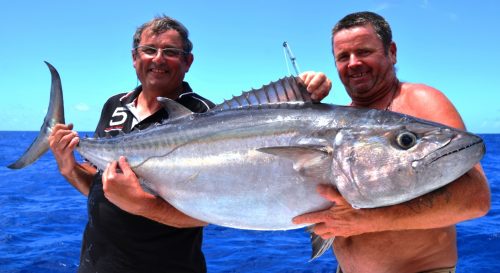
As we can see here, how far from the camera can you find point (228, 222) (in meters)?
2.77

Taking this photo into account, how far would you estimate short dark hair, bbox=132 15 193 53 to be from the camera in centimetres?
365

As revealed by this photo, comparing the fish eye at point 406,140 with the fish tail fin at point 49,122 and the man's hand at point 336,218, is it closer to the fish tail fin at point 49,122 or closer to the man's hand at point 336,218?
the man's hand at point 336,218

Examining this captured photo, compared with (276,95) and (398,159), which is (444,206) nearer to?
(398,159)

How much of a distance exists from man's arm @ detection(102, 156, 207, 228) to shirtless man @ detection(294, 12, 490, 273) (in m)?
1.01

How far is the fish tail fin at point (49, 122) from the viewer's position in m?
3.64

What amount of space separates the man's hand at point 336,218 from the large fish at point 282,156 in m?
0.04

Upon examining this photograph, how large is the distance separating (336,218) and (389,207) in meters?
0.29

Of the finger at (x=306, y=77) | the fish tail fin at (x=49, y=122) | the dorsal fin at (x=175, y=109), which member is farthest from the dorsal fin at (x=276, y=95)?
the fish tail fin at (x=49, y=122)

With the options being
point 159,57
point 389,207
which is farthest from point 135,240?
point 389,207

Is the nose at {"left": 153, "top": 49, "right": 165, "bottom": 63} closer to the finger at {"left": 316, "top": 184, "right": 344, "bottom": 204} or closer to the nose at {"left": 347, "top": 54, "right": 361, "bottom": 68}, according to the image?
the nose at {"left": 347, "top": 54, "right": 361, "bottom": 68}

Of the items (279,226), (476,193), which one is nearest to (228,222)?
(279,226)

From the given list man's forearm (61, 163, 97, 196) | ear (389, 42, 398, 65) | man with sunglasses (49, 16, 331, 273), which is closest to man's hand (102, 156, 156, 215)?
man with sunglasses (49, 16, 331, 273)

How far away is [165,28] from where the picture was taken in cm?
365

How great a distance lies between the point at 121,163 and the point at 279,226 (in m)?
1.22
